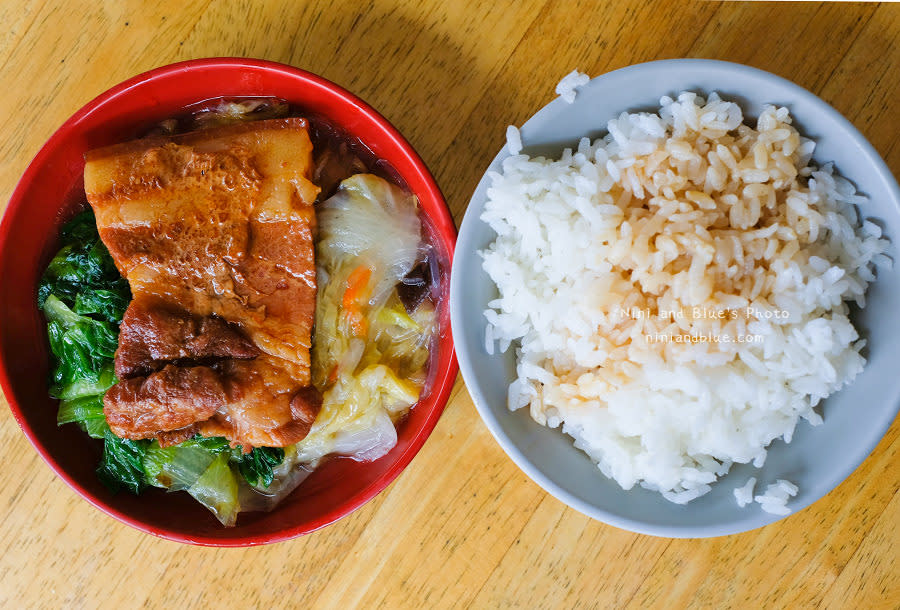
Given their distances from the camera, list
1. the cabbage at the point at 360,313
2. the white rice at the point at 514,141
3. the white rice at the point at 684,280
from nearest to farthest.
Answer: the white rice at the point at 684,280, the white rice at the point at 514,141, the cabbage at the point at 360,313

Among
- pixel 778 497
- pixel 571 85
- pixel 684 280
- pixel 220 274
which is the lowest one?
pixel 220 274

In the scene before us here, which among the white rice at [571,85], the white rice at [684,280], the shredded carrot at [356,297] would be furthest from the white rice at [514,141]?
the shredded carrot at [356,297]

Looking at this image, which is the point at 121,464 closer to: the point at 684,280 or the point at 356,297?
the point at 356,297

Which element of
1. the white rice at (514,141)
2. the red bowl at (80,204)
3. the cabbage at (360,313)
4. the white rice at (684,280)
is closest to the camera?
the white rice at (684,280)

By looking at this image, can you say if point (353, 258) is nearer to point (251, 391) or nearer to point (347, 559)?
point (251, 391)

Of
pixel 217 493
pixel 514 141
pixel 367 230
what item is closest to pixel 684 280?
pixel 514 141

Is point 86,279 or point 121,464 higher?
point 86,279

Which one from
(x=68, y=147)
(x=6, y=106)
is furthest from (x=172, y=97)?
(x=6, y=106)

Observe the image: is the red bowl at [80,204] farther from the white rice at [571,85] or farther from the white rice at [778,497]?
the white rice at [778,497]
